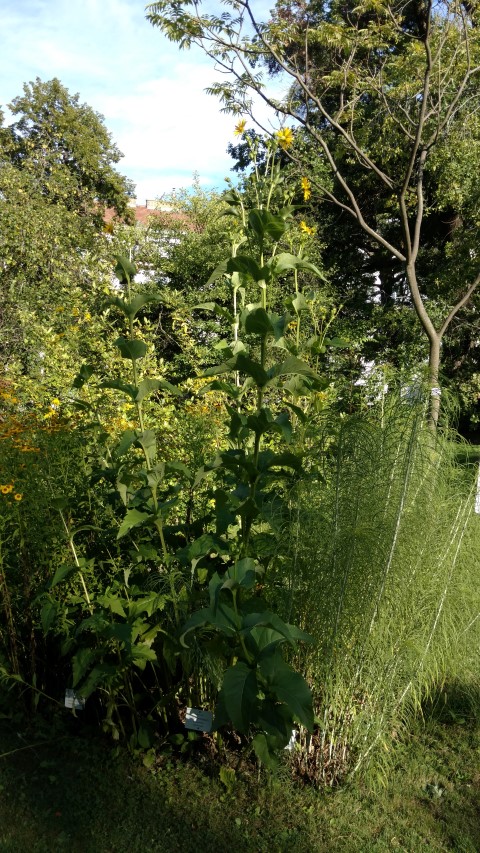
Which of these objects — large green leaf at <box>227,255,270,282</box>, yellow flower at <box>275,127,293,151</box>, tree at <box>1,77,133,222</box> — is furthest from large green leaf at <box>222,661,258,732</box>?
tree at <box>1,77,133,222</box>

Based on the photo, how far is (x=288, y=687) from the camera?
212 cm

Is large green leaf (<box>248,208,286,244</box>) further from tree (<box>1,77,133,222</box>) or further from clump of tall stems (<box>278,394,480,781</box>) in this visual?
tree (<box>1,77,133,222</box>)

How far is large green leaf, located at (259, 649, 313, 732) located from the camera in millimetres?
2072

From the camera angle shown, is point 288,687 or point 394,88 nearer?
point 288,687

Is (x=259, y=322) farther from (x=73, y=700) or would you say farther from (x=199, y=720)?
(x=73, y=700)

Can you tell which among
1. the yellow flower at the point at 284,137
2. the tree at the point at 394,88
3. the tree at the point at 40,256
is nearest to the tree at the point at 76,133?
the tree at the point at 40,256

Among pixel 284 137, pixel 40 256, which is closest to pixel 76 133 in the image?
pixel 40 256

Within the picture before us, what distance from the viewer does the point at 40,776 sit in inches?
109

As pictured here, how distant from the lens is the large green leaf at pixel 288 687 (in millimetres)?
2072

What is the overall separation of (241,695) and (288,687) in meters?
0.14

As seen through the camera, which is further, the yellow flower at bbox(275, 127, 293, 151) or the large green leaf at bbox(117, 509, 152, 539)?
the yellow flower at bbox(275, 127, 293, 151)

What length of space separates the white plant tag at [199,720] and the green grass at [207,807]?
0.22 metres

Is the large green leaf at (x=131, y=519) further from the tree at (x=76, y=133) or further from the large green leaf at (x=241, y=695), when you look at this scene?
the tree at (x=76, y=133)

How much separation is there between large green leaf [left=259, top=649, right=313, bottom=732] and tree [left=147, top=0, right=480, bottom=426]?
5.95m
